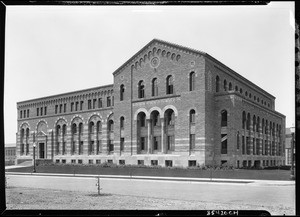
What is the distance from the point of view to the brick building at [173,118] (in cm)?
3506

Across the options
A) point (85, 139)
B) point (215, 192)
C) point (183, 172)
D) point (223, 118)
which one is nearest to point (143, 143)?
point (223, 118)

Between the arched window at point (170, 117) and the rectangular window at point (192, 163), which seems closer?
the rectangular window at point (192, 163)

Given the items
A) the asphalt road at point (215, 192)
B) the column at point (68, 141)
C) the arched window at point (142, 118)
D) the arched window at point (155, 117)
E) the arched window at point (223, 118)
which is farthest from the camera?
the column at point (68, 141)

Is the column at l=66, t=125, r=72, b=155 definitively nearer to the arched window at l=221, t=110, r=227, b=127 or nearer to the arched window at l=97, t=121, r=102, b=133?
the arched window at l=97, t=121, r=102, b=133

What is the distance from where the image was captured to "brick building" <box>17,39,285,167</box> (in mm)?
35062

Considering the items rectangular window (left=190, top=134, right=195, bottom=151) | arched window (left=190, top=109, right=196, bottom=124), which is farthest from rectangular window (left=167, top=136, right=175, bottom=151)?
arched window (left=190, top=109, right=196, bottom=124)

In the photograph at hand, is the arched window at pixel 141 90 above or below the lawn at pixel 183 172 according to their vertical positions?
above

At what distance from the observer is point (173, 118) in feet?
124

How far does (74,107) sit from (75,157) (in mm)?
7112

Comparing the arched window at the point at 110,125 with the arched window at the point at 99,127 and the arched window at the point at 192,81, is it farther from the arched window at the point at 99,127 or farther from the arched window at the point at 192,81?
the arched window at the point at 192,81

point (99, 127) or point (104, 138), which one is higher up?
point (99, 127)

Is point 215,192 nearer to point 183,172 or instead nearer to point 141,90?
point 183,172

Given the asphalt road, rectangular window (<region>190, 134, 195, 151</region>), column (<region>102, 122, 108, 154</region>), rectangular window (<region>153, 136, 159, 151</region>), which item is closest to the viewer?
the asphalt road

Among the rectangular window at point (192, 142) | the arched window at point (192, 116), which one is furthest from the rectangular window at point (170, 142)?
the arched window at point (192, 116)
